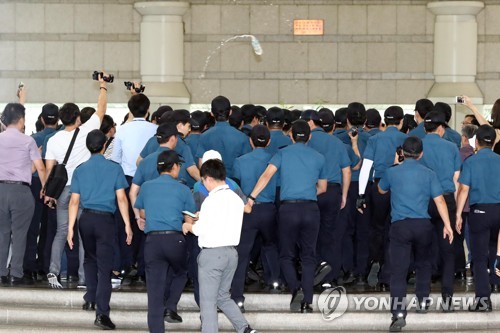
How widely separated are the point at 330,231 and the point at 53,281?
3.14 meters

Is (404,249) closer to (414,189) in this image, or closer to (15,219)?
(414,189)

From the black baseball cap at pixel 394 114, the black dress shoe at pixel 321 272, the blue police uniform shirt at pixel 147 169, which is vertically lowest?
the black dress shoe at pixel 321 272

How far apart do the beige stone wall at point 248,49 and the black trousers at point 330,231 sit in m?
8.09

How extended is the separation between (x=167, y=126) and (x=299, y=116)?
120 inches

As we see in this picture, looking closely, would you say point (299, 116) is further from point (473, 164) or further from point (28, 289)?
point (28, 289)

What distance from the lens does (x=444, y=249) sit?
1344 cm

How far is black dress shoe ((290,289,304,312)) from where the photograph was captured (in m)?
13.2

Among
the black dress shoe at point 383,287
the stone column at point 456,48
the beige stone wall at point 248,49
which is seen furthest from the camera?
the beige stone wall at point 248,49

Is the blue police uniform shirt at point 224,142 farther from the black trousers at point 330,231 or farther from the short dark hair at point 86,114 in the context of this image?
the short dark hair at point 86,114

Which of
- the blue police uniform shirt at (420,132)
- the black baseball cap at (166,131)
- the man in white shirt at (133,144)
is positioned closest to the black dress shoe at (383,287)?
the blue police uniform shirt at (420,132)

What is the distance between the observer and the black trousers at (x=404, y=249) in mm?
12570

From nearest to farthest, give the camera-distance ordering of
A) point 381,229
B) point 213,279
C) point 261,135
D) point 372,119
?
point 213,279, point 261,135, point 381,229, point 372,119

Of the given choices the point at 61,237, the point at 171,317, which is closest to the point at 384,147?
the point at 171,317

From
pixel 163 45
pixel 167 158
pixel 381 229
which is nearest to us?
pixel 167 158
